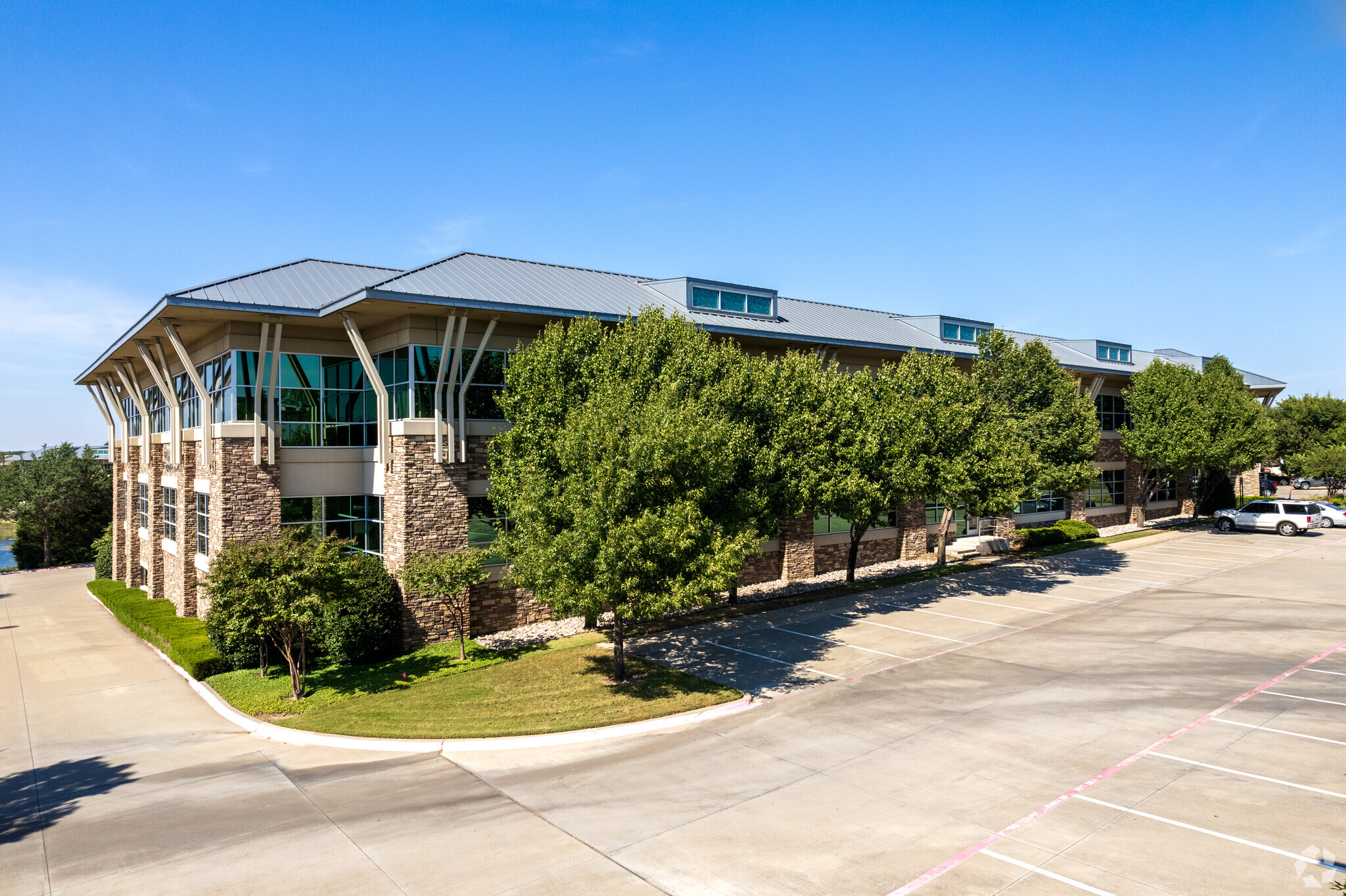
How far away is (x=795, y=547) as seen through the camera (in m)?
29.2

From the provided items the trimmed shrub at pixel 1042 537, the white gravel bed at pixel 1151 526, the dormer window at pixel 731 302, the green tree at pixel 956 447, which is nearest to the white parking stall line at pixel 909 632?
the green tree at pixel 956 447

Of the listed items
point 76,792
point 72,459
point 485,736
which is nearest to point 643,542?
point 485,736

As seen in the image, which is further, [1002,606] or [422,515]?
[1002,606]

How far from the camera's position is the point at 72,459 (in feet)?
170

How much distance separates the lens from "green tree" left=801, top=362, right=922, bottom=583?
75.0 feet

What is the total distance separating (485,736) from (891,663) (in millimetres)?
9649

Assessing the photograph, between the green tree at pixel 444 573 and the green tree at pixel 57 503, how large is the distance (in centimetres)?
4408

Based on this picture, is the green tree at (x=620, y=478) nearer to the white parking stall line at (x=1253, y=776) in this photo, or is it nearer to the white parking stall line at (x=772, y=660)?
the white parking stall line at (x=772, y=660)

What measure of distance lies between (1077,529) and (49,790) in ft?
130

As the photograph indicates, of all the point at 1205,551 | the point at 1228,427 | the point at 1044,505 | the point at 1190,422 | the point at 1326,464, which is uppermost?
the point at 1190,422

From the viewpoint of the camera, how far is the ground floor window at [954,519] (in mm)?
35562

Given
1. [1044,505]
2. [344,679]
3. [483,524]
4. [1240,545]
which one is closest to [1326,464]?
[1240,545]

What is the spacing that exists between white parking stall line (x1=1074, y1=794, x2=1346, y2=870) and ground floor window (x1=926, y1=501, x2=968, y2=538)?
2399 centimetres

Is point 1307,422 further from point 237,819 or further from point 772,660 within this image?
point 237,819
